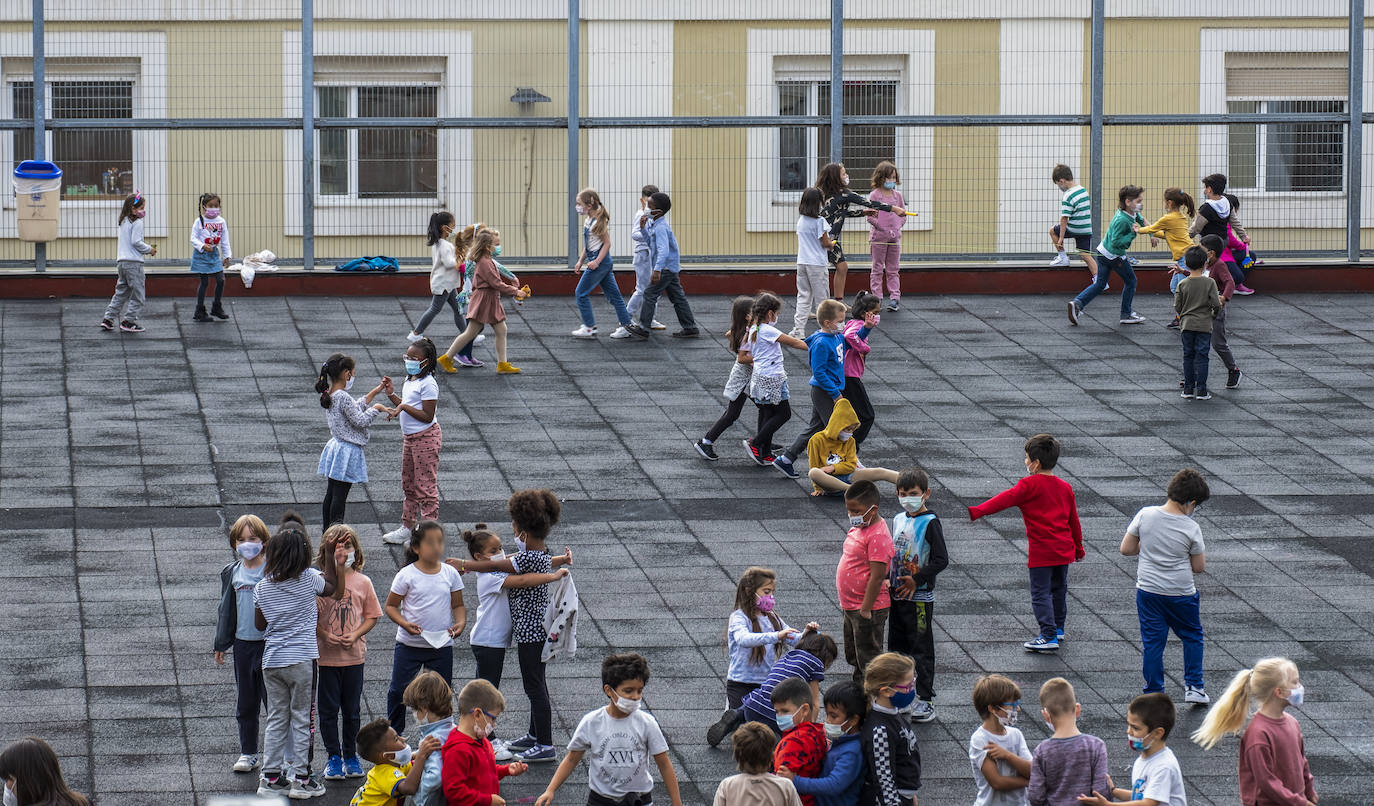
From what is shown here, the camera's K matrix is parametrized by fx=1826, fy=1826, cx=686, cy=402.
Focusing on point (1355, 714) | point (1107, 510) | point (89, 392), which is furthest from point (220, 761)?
point (89, 392)

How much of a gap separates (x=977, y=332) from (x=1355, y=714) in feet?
32.9

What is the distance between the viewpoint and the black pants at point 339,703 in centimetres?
882

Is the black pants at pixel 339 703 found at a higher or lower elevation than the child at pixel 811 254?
lower

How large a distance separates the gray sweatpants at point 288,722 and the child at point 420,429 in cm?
359

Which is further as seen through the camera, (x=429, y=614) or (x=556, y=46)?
(x=556, y=46)

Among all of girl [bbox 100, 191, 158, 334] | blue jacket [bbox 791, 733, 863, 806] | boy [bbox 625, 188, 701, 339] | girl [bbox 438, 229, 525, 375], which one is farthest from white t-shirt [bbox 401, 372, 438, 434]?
girl [bbox 100, 191, 158, 334]

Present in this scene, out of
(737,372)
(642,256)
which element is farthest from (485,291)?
(737,372)

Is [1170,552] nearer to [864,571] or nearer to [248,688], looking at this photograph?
[864,571]

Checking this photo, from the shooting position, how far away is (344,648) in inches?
345

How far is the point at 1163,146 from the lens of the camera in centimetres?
2198

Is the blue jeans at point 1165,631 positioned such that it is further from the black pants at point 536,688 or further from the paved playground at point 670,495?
the black pants at point 536,688

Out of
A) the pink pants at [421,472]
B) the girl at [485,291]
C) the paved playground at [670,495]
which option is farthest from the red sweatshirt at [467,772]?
the girl at [485,291]

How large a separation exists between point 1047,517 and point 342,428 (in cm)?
458

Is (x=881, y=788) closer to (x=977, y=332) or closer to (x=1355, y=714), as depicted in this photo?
(x=1355, y=714)
